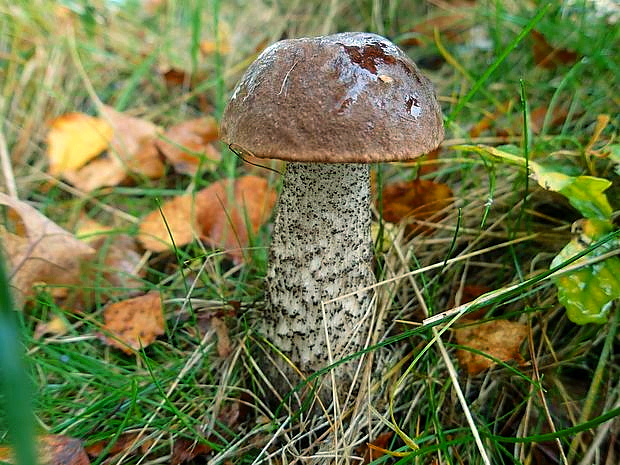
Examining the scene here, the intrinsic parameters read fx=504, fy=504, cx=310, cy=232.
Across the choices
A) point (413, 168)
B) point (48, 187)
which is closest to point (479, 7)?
point (413, 168)

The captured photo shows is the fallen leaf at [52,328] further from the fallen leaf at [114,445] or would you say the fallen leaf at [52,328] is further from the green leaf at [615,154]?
the green leaf at [615,154]

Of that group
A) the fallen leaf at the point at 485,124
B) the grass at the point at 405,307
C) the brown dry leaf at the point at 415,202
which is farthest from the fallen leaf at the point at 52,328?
the fallen leaf at the point at 485,124

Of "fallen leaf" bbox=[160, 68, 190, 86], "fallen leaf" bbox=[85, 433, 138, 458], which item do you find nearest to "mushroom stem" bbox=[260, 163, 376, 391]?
"fallen leaf" bbox=[85, 433, 138, 458]

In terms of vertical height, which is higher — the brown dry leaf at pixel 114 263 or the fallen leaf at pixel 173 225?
the fallen leaf at pixel 173 225

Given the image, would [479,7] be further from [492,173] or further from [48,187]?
[48,187]

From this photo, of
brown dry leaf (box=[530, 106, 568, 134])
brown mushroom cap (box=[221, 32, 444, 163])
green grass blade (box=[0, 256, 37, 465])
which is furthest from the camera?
brown dry leaf (box=[530, 106, 568, 134])

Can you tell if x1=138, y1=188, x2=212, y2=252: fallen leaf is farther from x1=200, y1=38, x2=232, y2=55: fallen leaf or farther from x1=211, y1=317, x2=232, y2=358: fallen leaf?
x1=200, y1=38, x2=232, y2=55: fallen leaf
